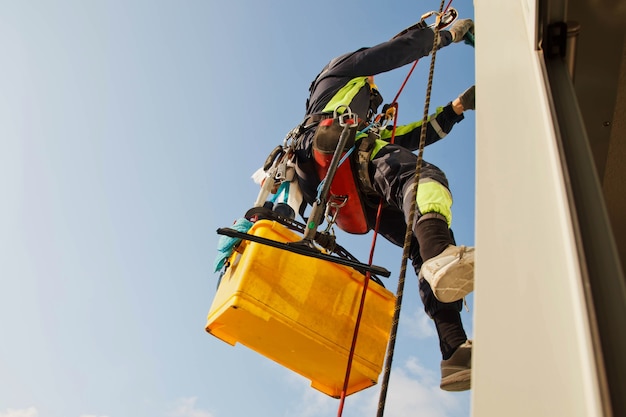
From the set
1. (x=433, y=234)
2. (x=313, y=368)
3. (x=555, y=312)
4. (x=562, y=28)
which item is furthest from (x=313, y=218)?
(x=555, y=312)

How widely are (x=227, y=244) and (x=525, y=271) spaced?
1830 mm

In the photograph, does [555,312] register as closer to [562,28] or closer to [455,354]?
[562,28]

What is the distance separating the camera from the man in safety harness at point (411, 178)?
1638 millimetres

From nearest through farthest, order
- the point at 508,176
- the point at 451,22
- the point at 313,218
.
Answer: the point at 508,176 → the point at 313,218 → the point at 451,22

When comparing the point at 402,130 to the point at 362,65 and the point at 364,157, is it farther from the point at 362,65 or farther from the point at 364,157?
the point at 364,157

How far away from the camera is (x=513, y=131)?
756 millimetres

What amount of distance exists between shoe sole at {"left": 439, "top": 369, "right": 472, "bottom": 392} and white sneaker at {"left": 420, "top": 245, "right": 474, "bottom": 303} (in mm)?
303

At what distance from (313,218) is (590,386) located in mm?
1657

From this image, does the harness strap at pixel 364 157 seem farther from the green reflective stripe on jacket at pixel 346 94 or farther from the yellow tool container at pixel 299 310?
the yellow tool container at pixel 299 310

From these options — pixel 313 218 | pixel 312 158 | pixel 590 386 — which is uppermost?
pixel 312 158

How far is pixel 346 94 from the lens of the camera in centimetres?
292

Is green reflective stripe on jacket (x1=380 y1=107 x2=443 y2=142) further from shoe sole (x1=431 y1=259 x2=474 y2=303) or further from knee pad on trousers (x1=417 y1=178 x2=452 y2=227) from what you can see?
shoe sole (x1=431 y1=259 x2=474 y2=303)

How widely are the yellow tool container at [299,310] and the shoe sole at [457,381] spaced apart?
47 centimetres

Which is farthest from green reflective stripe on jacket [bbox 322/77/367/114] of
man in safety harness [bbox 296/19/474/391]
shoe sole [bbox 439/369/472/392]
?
→ shoe sole [bbox 439/369/472/392]
